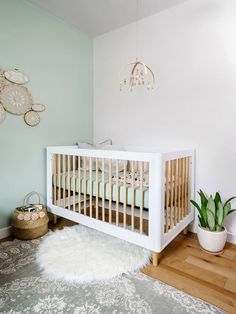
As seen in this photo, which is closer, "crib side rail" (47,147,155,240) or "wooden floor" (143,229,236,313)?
"wooden floor" (143,229,236,313)

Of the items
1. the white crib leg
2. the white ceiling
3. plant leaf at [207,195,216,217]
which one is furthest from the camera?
the white ceiling

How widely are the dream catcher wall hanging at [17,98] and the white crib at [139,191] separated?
0.43 m

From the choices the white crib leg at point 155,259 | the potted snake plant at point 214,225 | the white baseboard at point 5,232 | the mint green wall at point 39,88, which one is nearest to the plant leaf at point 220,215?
the potted snake plant at point 214,225

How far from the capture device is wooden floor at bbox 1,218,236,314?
4.41 feet

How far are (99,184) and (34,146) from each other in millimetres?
956

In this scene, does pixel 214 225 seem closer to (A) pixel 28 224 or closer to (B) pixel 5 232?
(A) pixel 28 224

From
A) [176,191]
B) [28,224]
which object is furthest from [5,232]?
[176,191]

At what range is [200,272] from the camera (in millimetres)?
1584

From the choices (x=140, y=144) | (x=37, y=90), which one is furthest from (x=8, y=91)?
(x=140, y=144)

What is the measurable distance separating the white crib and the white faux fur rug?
14 cm

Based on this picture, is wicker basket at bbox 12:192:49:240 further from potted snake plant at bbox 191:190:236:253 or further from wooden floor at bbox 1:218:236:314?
potted snake plant at bbox 191:190:236:253

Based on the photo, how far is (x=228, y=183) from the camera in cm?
205

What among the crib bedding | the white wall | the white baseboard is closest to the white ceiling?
the white wall

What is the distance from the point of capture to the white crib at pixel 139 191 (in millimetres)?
1606
